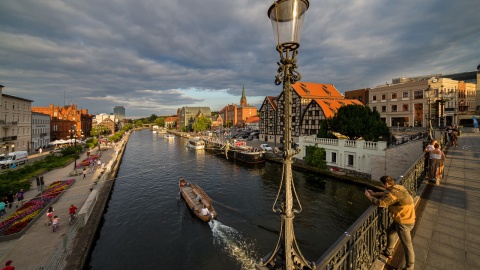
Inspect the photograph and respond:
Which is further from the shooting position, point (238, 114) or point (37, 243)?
point (238, 114)

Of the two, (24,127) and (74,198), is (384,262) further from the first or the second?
(24,127)

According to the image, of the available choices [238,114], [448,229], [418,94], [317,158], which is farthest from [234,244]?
[238,114]

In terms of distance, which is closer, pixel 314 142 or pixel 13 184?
pixel 13 184

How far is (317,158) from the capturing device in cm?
3419

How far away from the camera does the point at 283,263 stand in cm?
341

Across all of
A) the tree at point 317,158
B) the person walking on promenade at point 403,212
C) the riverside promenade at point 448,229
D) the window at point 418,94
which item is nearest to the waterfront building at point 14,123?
the tree at point 317,158

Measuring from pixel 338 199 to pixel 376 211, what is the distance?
22402 mm

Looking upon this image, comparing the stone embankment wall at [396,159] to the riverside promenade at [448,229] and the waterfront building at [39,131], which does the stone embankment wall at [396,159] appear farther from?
the waterfront building at [39,131]

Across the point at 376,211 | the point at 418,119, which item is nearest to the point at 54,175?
the point at 376,211

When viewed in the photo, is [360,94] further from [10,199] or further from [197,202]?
[10,199]

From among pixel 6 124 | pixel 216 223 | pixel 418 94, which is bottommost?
pixel 216 223

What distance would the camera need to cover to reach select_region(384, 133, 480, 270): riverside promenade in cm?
447

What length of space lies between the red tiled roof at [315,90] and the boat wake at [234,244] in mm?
41401

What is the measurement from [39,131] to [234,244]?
230 ft
